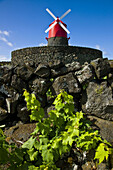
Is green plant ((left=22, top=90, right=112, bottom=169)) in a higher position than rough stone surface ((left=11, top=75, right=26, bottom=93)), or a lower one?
lower

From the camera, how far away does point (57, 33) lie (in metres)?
16.6

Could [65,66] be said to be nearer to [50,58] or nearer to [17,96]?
[17,96]

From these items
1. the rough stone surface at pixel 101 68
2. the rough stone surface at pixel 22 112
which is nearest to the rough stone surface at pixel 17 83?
the rough stone surface at pixel 22 112

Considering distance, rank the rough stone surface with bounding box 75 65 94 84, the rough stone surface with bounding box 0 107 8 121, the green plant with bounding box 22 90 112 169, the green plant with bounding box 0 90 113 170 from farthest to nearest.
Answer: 1. the rough stone surface with bounding box 0 107 8 121
2. the rough stone surface with bounding box 75 65 94 84
3. the green plant with bounding box 22 90 112 169
4. the green plant with bounding box 0 90 113 170

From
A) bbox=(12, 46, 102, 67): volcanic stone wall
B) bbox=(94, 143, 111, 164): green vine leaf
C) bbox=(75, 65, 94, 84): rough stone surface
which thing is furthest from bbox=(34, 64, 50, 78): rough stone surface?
bbox=(12, 46, 102, 67): volcanic stone wall

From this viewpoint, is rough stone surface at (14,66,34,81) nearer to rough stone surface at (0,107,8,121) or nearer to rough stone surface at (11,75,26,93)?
rough stone surface at (11,75,26,93)

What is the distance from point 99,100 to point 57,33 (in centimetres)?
1489

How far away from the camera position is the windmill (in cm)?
1644

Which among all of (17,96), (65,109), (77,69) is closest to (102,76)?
(77,69)

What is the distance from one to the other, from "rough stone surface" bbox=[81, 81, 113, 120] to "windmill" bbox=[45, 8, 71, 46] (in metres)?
13.9

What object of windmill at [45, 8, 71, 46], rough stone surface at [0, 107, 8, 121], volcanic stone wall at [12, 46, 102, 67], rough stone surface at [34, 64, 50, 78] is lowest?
rough stone surface at [0, 107, 8, 121]

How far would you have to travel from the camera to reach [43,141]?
8.33 feet

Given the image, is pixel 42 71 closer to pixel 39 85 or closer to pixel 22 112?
pixel 39 85

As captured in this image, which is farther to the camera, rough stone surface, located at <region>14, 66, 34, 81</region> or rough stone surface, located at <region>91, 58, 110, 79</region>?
rough stone surface, located at <region>14, 66, 34, 81</region>
